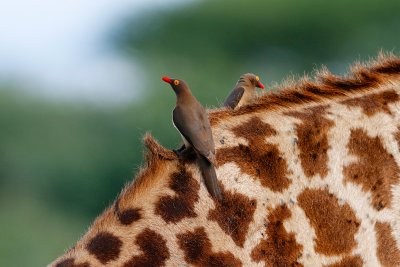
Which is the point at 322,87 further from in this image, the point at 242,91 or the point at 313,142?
the point at 242,91

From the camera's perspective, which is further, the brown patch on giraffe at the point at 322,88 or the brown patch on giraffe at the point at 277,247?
the brown patch on giraffe at the point at 322,88

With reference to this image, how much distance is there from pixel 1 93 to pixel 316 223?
22.4 meters

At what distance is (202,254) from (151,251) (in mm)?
232

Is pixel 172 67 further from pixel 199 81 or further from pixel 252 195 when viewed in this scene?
pixel 252 195

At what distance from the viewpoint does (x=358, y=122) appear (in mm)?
4746

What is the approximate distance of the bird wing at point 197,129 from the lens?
4.46 metres

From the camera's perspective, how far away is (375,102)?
4844 millimetres

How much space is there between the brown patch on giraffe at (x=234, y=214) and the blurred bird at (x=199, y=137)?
0.15ft

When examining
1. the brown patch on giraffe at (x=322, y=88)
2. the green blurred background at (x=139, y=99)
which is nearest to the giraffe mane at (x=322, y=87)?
the brown patch on giraffe at (x=322, y=88)

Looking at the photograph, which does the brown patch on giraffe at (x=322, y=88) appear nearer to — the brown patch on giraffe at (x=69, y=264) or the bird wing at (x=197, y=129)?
the bird wing at (x=197, y=129)

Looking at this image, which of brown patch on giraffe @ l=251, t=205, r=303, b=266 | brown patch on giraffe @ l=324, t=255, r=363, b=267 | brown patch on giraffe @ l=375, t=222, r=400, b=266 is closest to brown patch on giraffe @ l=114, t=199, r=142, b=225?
brown patch on giraffe @ l=251, t=205, r=303, b=266

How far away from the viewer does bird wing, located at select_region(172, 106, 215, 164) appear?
4.46m

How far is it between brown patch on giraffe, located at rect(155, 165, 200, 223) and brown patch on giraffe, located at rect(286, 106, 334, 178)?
54cm

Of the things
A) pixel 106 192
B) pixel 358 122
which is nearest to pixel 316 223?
pixel 358 122
